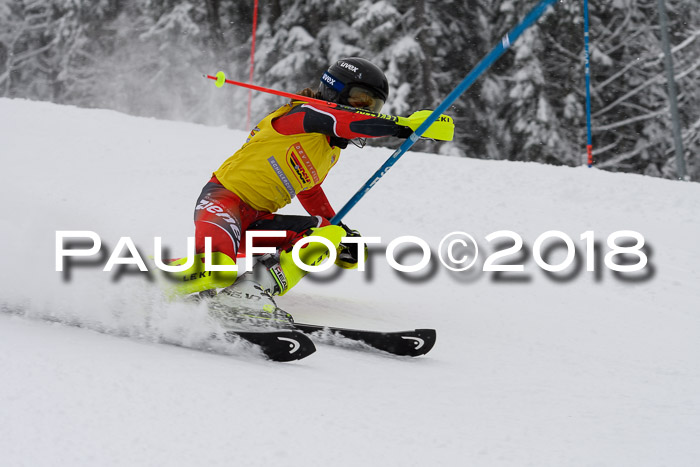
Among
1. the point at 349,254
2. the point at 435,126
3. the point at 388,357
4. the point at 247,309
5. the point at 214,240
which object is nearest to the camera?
the point at 247,309

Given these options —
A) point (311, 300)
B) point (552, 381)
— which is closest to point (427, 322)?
point (311, 300)

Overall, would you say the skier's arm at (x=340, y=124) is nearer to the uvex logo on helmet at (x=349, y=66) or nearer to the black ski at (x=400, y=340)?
the uvex logo on helmet at (x=349, y=66)

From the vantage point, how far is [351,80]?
389 cm

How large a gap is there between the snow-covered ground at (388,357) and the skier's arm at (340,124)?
3.61ft

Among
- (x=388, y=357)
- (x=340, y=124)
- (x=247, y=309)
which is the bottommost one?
(x=388, y=357)

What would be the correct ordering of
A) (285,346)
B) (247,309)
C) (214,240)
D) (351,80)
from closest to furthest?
(285,346) < (247,309) < (214,240) < (351,80)

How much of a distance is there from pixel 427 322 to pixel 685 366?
146cm

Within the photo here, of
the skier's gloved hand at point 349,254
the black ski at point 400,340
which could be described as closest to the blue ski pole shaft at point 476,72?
the skier's gloved hand at point 349,254

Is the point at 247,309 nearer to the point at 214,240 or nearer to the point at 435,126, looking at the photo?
the point at 214,240

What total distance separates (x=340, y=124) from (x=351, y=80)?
1.40ft

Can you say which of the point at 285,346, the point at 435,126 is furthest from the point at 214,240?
the point at 435,126

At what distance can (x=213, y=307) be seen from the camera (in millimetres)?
3371

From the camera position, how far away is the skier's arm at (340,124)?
11.7 feet

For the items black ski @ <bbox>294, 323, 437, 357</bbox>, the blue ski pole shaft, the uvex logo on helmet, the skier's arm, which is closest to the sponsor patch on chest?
the skier's arm
